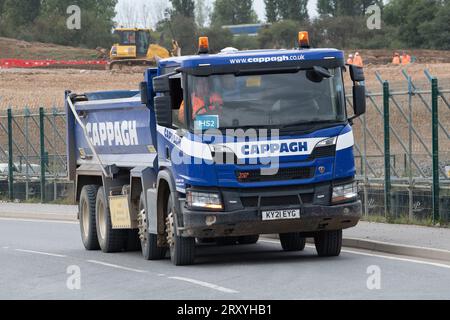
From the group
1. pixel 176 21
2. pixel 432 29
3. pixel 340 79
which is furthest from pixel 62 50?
pixel 340 79

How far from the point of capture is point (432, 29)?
88.6 meters

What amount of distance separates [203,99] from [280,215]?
1.79 m

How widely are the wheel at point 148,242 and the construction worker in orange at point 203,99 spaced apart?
245 centimetres

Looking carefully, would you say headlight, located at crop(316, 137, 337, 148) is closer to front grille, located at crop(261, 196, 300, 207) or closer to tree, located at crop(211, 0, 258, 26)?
front grille, located at crop(261, 196, 300, 207)

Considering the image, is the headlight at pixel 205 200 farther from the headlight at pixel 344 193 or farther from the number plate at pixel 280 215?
the headlight at pixel 344 193

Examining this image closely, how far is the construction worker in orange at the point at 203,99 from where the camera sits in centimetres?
1689

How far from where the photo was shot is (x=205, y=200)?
1680cm

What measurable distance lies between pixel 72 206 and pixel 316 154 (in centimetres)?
Answer: 1715

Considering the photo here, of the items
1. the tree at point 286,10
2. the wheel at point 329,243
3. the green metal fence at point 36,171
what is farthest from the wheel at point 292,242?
the tree at point 286,10

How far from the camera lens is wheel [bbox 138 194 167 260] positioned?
18797 millimetres

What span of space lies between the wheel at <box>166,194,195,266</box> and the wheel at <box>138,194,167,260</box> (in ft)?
3.80

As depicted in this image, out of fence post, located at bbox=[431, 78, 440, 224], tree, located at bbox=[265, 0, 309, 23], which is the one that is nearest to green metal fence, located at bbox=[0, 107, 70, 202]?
fence post, located at bbox=[431, 78, 440, 224]

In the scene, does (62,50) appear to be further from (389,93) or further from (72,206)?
(389,93)
